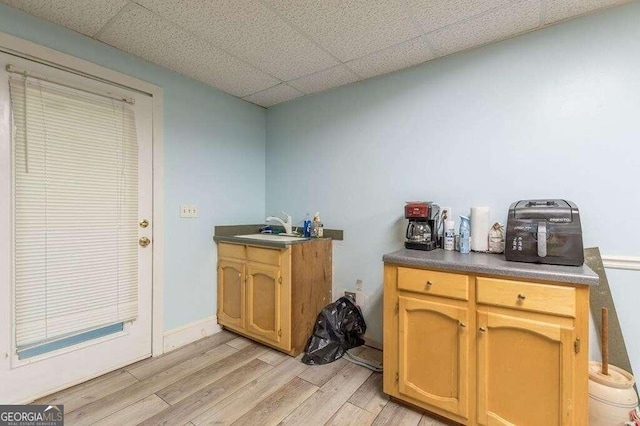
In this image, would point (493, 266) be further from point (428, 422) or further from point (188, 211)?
point (188, 211)

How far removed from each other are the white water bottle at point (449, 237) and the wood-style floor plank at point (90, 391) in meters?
2.30

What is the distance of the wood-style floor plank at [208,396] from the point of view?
1.54 meters

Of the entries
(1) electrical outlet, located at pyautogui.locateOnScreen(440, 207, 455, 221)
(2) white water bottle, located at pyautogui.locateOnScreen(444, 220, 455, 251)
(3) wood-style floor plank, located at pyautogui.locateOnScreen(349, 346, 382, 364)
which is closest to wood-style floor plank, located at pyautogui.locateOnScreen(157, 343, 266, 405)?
(3) wood-style floor plank, located at pyautogui.locateOnScreen(349, 346, 382, 364)

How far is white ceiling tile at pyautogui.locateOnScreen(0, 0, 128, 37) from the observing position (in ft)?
5.07

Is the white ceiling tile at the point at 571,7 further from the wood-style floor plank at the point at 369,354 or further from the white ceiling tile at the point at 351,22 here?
the wood-style floor plank at the point at 369,354

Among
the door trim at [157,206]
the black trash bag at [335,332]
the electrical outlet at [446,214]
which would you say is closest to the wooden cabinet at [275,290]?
the black trash bag at [335,332]

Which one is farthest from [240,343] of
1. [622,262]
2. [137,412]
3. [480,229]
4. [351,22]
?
[622,262]

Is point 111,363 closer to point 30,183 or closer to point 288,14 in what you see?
point 30,183

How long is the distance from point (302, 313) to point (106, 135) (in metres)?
1.93

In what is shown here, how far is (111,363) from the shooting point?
6.46 feet

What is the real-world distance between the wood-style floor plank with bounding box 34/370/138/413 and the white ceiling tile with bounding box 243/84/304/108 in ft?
8.40

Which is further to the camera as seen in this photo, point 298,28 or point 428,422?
point 298,28

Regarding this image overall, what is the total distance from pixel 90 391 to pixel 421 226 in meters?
2.40

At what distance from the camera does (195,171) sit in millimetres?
2475
